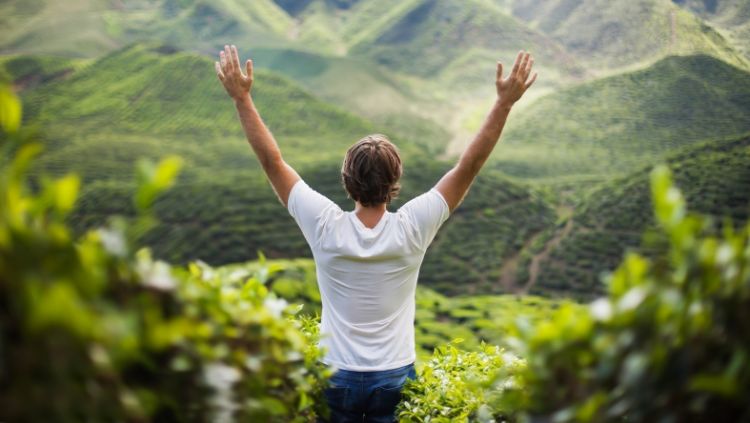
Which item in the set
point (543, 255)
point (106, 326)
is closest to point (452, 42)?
point (543, 255)

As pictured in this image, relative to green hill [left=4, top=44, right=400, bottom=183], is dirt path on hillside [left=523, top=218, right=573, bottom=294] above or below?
below

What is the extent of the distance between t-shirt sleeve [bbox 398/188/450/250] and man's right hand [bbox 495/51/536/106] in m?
0.38

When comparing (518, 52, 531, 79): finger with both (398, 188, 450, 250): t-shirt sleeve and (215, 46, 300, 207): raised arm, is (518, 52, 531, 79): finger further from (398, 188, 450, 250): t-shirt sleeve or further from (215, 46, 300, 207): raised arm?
(215, 46, 300, 207): raised arm

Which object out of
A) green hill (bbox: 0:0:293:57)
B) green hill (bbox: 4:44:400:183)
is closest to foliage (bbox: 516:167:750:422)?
green hill (bbox: 4:44:400:183)

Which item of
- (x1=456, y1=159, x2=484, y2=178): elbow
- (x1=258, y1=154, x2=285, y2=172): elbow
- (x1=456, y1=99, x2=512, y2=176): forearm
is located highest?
(x1=456, y1=99, x2=512, y2=176): forearm

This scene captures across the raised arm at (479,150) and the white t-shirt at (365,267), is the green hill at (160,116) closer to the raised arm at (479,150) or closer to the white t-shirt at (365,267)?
the raised arm at (479,150)

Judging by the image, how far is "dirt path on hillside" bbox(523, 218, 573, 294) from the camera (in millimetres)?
18109

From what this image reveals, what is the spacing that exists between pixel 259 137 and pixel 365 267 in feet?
1.42

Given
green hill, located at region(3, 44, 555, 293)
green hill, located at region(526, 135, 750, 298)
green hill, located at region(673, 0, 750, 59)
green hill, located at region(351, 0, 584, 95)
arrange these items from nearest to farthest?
green hill, located at region(526, 135, 750, 298) → green hill, located at region(3, 44, 555, 293) → green hill, located at region(673, 0, 750, 59) → green hill, located at region(351, 0, 584, 95)

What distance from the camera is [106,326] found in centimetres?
72

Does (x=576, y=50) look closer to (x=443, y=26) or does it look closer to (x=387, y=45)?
(x=443, y=26)

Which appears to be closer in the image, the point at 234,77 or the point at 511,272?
the point at 234,77

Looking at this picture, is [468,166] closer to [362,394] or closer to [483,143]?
[483,143]

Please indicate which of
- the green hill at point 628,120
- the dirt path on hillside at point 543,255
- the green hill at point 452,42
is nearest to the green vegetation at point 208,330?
the dirt path on hillside at point 543,255
